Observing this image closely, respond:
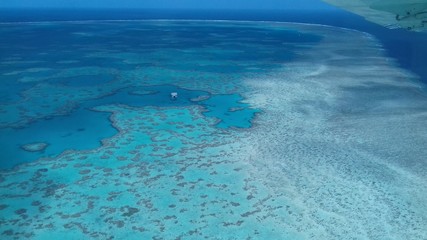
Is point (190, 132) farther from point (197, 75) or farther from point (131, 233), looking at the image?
point (197, 75)

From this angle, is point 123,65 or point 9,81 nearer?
point 9,81

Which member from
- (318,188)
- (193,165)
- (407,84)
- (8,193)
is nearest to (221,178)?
(193,165)

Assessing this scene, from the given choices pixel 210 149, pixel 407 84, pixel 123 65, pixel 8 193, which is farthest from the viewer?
pixel 123 65

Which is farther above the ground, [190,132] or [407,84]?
[407,84]

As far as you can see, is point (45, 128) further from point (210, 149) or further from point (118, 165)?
point (210, 149)

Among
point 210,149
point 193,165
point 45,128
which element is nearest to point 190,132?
point 210,149

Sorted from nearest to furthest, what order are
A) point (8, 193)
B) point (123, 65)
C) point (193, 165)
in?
point (8, 193) → point (193, 165) → point (123, 65)
